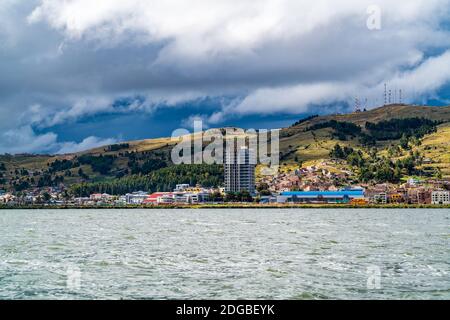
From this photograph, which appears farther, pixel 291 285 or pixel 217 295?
pixel 291 285

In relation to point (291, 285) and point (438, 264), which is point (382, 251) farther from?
point (291, 285)

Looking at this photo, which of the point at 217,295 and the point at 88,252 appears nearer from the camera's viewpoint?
the point at 217,295

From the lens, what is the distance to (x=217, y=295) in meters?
34.5

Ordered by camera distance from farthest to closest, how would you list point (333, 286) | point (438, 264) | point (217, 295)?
point (438, 264) < point (333, 286) < point (217, 295)

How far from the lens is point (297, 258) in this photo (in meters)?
51.1

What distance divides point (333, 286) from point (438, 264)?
44.7 ft

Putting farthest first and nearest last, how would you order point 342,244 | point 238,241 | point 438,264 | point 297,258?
point 238,241, point 342,244, point 297,258, point 438,264
